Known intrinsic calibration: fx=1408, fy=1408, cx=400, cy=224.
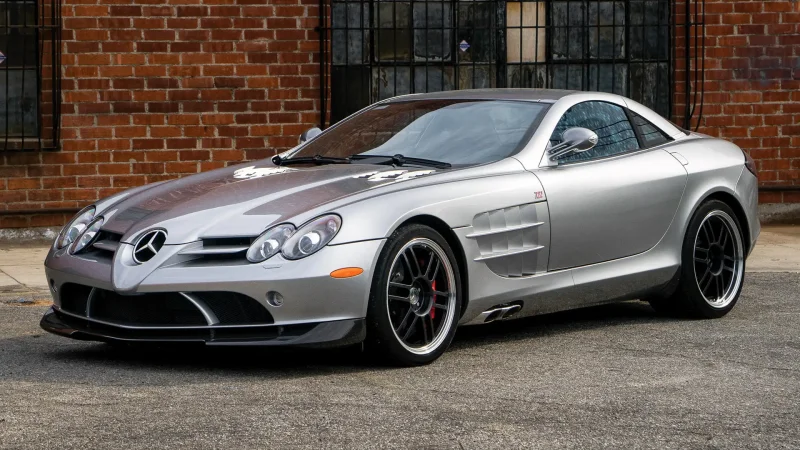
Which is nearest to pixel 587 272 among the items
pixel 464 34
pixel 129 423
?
pixel 129 423

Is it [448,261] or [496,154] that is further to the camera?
[496,154]

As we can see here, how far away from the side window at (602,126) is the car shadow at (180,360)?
0.99 meters

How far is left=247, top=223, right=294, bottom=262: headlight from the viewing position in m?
5.95

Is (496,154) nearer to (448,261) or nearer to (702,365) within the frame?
(448,261)

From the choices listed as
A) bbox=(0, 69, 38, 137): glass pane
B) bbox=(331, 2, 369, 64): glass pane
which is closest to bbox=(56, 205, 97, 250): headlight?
bbox=(0, 69, 38, 137): glass pane

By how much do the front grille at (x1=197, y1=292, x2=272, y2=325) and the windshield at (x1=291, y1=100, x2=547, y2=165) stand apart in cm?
147

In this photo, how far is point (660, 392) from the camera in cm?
579

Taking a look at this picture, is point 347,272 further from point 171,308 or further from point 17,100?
point 17,100

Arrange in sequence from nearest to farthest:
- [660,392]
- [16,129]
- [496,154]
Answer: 1. [660,392]
2. [496,154]
3. [16,129]

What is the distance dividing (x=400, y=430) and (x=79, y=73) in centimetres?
784

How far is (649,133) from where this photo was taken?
26.1 feet

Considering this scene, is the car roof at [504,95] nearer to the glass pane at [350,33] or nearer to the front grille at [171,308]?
the front grille at [171,308]

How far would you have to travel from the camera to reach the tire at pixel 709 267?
7.80 metres

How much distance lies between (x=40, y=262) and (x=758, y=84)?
267 inches
